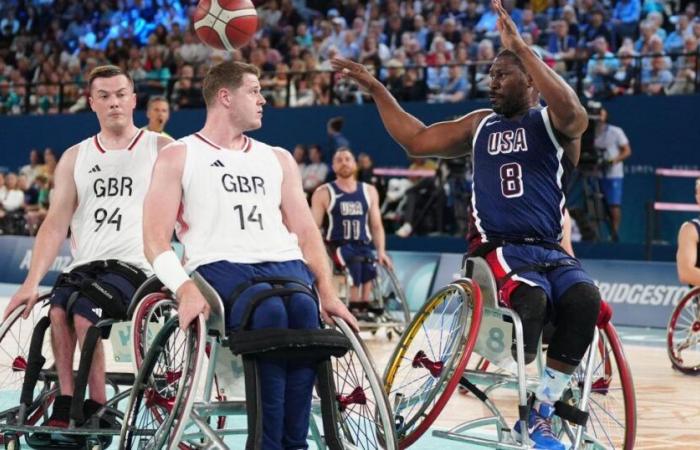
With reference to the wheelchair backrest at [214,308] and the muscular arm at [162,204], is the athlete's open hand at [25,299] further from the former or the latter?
the wheelchair backrest at [214,308]

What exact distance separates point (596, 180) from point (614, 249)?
837mm

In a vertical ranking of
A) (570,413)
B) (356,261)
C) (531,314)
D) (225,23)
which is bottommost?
(356,261)

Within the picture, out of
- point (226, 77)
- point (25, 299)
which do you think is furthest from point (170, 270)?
point (25, 299)

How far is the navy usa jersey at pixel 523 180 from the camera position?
5848 millimetres

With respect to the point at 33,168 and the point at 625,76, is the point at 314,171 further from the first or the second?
the point at 33,168

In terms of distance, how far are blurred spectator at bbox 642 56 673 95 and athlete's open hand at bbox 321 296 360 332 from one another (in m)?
11.9

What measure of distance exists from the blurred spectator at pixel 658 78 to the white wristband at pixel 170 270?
12153mm

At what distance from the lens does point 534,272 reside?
5.73 metres

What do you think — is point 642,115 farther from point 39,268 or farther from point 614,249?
point 39,268

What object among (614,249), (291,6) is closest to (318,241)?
(614,249)

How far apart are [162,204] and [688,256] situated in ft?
21.8

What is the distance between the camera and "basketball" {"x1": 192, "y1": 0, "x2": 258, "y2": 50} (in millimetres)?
8680

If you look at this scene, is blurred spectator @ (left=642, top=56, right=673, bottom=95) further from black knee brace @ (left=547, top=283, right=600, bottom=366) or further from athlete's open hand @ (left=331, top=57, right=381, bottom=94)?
black knee brace @ (left=547, top=283, right=600, bottom=366)

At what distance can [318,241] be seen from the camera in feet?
17.6
